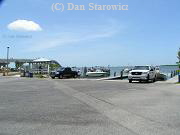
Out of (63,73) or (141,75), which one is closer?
(141,75)

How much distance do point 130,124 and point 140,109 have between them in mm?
2446

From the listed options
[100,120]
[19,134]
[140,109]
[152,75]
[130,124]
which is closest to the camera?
[19,134]

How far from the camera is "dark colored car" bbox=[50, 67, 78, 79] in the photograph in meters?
38.2

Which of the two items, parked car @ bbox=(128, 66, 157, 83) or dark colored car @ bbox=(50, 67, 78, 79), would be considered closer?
parked car @ bbox=(128, 66, 157, 83)

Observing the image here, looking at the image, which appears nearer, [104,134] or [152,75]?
[104,134]

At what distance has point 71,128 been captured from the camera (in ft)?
21.2

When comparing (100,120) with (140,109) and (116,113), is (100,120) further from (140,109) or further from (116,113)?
(140,109)

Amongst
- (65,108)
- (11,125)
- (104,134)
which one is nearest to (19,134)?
(11,125)

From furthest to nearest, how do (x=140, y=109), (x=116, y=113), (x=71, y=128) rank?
(x=140, y=109)
(x=116, y=113)
(x=71, y=128)

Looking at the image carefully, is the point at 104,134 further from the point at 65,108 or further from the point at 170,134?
the point at 65,108

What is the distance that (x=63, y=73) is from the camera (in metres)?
39.0

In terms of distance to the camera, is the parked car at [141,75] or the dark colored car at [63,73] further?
the dark colored car at [63,73]

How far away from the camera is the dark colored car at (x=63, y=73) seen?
125 ft

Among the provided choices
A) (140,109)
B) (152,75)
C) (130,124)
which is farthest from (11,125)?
(152,75)
